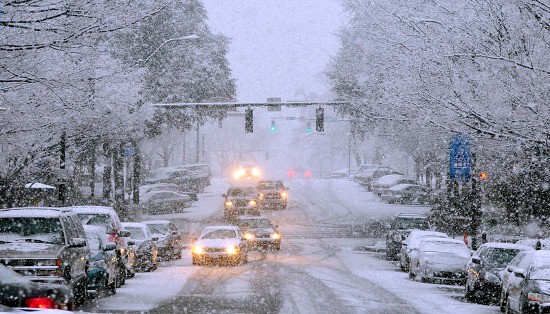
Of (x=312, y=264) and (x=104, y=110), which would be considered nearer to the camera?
(x=312, y=264)

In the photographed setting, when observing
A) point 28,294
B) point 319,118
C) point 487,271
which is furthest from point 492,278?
point 319,118

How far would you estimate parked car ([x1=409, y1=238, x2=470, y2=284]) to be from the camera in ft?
78.9

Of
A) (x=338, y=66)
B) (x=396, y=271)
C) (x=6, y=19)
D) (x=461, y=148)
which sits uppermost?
(x=338, y=66)

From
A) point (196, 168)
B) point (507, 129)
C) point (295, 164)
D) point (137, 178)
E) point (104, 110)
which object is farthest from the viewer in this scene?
point (295, 164)

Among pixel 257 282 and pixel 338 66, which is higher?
pixel 338 66

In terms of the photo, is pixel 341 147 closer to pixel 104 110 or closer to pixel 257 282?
pixel 104 110

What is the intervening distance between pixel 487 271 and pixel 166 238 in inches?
578

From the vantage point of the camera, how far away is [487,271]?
19.8 m

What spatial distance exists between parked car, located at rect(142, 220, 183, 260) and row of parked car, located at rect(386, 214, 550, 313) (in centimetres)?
864

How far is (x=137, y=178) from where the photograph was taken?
175 ft

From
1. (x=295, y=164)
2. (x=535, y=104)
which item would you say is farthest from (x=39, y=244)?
(x=295, y=164)

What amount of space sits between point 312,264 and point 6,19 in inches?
659

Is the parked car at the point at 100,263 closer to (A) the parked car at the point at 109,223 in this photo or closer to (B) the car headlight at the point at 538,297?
(A) the parked car at the point at 109,223

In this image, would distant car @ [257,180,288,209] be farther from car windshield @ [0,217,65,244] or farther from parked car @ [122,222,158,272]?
car windshield @ [0,217,65,244]
